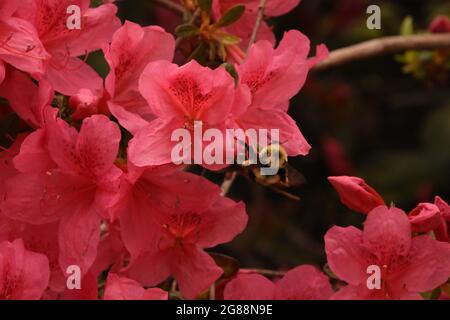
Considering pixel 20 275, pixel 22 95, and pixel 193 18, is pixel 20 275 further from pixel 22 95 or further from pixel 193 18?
pixel 193 18

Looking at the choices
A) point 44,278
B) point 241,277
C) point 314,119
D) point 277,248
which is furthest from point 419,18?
point 44,278

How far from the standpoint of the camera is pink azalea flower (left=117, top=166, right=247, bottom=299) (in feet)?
3.46

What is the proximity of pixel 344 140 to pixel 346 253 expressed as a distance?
6.89 ft

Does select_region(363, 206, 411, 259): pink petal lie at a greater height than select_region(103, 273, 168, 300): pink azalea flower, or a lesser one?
greater

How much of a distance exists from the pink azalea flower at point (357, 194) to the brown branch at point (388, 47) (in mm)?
517

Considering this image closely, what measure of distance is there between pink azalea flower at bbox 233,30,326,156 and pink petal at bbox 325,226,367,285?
0.31ft

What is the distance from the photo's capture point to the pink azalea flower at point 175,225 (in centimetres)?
105

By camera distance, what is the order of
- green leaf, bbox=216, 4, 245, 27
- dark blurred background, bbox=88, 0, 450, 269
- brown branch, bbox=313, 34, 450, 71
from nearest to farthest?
green leaf, bbox=216, 4, 245, 27
brown branch, bbox=313, 34, 450, 71
dark blurred background, bbox=88, 0, 450, 269

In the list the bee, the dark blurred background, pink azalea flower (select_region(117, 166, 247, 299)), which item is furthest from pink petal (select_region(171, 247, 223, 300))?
the dark blurred background

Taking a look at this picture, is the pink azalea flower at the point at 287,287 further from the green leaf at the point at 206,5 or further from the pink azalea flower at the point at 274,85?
the green leaf at the point at 206,5

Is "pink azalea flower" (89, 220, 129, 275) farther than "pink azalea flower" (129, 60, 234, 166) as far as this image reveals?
Yes

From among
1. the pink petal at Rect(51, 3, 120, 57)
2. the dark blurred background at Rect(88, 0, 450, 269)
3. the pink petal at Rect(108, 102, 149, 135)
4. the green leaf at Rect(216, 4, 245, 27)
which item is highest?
the green leaf at Rect(216, 4, 245, 27)

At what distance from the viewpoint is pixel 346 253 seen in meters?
1.05

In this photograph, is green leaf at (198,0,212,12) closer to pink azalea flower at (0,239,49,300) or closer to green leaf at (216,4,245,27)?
green leaf at (216,4,245,27)
